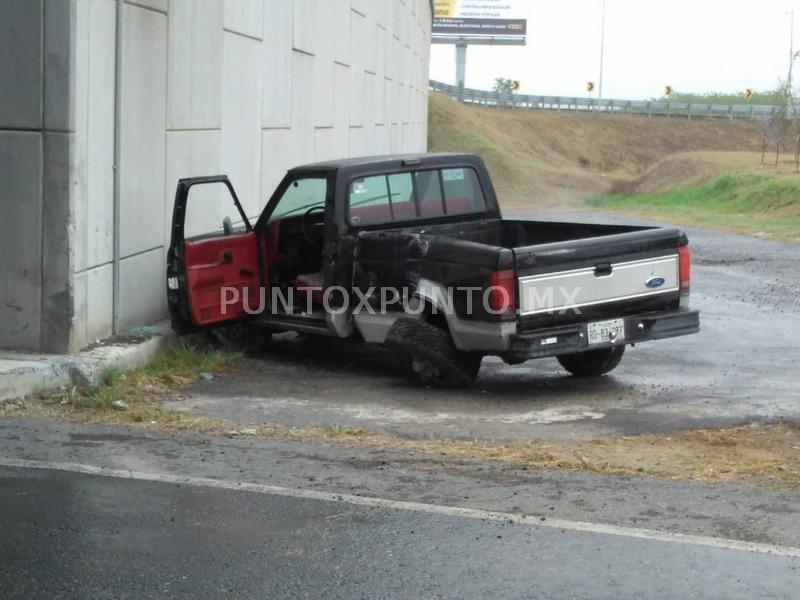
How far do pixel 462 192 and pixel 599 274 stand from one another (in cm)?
229

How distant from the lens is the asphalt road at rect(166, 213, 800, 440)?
29.9ft

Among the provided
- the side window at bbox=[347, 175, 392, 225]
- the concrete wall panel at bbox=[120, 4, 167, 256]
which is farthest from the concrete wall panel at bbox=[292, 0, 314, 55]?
the side window at bbox=[347, 175, 392, 225]

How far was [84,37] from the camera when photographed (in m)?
10.2

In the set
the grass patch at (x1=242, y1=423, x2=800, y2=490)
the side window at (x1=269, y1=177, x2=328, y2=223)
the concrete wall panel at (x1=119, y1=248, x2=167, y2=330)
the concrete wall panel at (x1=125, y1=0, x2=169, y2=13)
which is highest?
the concrete wall panel at (x1=125, y1=0, x2=169, y2=13)

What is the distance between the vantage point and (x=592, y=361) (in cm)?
1098

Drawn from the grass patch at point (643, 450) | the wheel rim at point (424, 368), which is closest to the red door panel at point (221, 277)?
the wheel rim at point (424, 368)

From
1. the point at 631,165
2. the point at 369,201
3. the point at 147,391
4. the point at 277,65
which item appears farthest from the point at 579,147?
the point at 147,391

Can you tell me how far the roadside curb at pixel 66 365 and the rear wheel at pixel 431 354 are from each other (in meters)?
2.16

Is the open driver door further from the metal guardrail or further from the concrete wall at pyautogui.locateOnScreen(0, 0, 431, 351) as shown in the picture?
the metal guardrail

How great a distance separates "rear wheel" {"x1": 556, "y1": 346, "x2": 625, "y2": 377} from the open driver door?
2942 millimetres

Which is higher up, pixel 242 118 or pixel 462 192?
pixel 242 118

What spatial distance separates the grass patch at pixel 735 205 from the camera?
1310 inches

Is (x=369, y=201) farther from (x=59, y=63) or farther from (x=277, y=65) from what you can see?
(x=277, y=65)

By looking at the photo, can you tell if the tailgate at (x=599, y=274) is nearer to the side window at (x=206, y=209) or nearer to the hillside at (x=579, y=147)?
the side window at (x=206, y=209)
